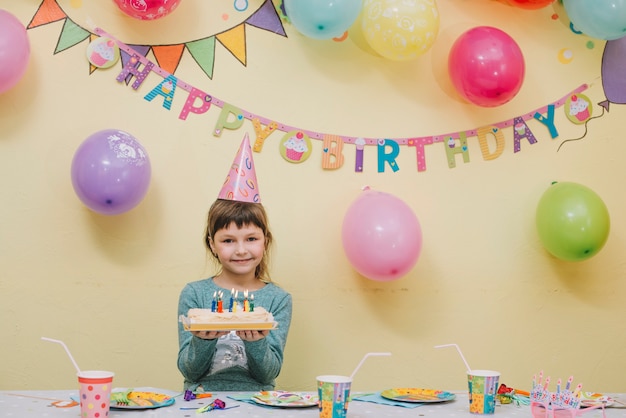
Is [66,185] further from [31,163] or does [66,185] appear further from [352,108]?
[352,108]

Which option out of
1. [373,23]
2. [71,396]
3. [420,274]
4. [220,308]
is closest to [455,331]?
[420,274]

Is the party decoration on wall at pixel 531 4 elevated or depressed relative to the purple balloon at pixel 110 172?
elevated

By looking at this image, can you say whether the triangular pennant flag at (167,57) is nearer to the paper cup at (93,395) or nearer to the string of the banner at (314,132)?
the string of the banner at (314,132)

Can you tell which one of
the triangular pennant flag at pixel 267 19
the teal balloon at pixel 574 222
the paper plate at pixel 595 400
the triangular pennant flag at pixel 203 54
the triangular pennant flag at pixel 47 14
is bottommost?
the paper plate at pixel 595 400

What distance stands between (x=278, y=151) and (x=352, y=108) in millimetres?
271

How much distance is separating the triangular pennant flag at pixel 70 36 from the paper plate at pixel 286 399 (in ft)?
4.28

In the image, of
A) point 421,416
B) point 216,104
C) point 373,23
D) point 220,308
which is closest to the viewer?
point 421,416

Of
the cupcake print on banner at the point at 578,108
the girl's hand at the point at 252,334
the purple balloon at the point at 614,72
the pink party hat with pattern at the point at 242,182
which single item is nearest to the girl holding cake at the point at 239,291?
the pink party hat with pattern at the point at 242,182

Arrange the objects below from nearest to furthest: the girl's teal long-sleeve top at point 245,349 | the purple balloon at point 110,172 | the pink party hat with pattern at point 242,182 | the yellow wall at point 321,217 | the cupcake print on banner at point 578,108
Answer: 1. the girl's teal long-sleeve top at point 245,349
2. the pink party hat with pattern at point 242,182
3. the purple balloon at point 110,172
4. the yellow wall at point 321,217
5. the cupcake print on banner at point 578,108

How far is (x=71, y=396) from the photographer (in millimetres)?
1516

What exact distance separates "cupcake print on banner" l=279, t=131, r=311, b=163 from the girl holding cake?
335mm

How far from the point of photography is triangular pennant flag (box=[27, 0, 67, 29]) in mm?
2336

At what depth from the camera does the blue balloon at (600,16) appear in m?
2.21

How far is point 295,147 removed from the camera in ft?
7.96
